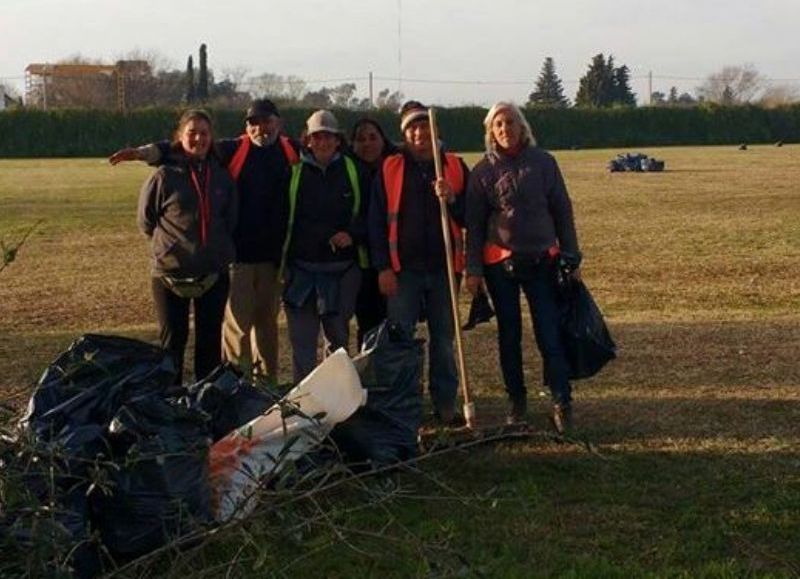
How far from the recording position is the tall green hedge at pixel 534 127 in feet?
201

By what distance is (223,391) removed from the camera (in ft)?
17.4

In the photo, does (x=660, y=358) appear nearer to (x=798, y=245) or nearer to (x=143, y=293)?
(x=143, y=293)

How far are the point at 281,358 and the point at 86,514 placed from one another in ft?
14.8

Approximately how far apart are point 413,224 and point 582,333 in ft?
3.43

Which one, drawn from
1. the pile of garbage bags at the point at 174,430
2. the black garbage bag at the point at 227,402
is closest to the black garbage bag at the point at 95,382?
the pile of garbage bags at the point at 174,430

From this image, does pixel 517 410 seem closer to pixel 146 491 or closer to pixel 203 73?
pixel 146 491

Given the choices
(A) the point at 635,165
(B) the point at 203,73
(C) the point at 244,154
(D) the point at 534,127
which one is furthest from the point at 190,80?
(C) the point at 244,154

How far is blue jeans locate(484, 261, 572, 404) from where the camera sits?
6.48 metres

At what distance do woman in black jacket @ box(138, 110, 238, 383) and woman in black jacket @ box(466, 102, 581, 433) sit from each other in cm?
130

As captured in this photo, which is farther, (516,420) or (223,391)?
(516,420)

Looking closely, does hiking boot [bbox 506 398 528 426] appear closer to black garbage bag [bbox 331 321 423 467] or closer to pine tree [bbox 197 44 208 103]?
black garbage bag [bbox 331 321 423 467]

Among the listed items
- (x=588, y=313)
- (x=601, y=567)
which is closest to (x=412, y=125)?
(x=588, y=313)

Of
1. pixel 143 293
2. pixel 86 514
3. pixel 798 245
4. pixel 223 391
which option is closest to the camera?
pixel 86 514

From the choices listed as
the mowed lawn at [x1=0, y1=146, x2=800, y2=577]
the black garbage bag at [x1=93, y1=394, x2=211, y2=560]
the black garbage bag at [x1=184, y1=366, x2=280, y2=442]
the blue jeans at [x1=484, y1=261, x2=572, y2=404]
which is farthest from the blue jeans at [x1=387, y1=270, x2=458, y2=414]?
the black garbage bag at [x1=93, y1=394, x2=211, y2=560]
